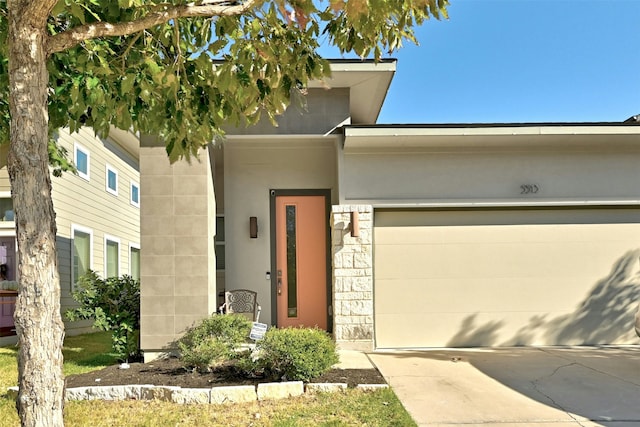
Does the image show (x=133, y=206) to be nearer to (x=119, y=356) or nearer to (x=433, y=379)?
(x=119, y=356)

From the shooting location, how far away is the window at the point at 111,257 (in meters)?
14.4

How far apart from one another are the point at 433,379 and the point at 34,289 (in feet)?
14.7

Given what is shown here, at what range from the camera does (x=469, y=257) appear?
826 cm

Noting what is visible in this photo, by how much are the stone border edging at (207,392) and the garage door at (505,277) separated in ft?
9.70

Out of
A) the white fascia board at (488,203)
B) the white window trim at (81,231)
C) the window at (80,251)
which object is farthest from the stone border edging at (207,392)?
the window at (80,251)

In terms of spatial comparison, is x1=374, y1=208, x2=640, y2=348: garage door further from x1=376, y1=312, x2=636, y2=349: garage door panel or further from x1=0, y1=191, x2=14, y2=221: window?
x1=0, y1=191, x2=14, y2=221: window

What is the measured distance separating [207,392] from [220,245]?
15.0 feet

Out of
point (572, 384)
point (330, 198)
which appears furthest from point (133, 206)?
point (572, 384)

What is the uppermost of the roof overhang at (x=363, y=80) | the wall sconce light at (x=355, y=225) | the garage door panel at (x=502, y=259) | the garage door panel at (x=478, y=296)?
the roof overhang at (x=363, y=80)

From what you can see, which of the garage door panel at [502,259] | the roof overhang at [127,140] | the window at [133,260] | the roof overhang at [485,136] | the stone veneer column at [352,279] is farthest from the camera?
the window at [133,260]

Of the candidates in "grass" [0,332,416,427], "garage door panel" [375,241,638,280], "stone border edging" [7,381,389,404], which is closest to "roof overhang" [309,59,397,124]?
"garage door panel" [375,241,638,280]

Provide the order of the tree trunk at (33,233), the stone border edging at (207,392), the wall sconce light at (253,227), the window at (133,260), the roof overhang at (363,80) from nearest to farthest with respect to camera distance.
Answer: the tree trunk at (33,233), the stone border edging at (207,392), the roof overhang at (363,80), the wall sconce light at (253,227), the window at (133,260)

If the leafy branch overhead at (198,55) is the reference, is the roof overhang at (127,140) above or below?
above

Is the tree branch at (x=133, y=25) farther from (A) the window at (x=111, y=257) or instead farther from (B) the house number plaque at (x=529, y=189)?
(A) the window at (x=111, y=257)
